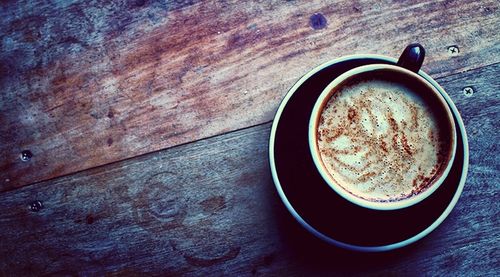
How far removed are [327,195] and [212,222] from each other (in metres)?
0.19

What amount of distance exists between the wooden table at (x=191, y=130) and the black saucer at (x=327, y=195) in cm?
6

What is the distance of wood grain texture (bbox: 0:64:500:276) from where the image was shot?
0.64m

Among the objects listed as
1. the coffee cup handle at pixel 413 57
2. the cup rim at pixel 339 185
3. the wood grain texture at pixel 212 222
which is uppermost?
the coffee cup handle at pixel 413 57

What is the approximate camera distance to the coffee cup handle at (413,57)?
53 centimetres

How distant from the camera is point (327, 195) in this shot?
538mm

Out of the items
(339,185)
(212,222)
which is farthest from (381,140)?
(212,222)

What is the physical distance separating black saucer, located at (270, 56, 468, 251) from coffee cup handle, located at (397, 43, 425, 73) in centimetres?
7

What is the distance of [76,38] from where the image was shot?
2.35ft

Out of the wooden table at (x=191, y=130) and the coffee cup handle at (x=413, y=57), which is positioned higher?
the coffee cup handle at (x=413, y=57)

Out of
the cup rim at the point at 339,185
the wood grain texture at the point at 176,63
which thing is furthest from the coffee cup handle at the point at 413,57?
the wood grain texture at the point at 176,63

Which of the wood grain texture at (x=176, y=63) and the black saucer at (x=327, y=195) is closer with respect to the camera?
the black saucer at (x=327, y=195)

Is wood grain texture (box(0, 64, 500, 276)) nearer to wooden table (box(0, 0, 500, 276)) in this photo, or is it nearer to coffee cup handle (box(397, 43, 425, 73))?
wooden table (box(0, 0, 500, 276))

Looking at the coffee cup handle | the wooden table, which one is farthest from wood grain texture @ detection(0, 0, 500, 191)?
the coffee cup handle

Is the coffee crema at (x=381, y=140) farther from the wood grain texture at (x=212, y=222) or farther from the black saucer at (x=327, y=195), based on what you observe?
the wood grain texture at (x=212, y=222)
